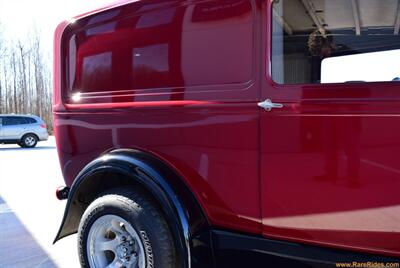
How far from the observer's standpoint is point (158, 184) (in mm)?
2807

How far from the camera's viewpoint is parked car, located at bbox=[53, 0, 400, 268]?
7.40 ft

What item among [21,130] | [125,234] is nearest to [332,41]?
[125,234]

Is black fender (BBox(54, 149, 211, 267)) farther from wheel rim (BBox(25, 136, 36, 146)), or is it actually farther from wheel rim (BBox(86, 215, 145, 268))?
wheel rim (BBox(25, 136, 36, 146))

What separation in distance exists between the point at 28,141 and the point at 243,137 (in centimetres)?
1840

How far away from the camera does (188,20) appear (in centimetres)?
281

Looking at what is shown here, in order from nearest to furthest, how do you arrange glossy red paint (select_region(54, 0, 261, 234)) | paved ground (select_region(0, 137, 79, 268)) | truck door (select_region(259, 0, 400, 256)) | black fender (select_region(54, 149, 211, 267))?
truck door (select_region(259, 0, 400, 256))
glossy red paint (select_region(54, 0, 261, 234))
black fender (select_region(54, 149, 211, 267))
paved ground (select_region(0, 137, 79, 268))

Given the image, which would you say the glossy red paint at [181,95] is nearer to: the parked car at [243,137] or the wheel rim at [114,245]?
the parked car at [243,137]

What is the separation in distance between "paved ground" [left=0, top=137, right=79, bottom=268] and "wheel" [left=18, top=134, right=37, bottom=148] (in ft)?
32.1

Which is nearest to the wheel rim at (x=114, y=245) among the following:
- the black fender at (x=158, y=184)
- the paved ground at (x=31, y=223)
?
the black fender at (x=158, y=184)

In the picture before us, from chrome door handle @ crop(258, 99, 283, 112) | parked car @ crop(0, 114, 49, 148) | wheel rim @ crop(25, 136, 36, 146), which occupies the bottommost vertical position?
wheel rim @ crop(25, 136, 36, 146)

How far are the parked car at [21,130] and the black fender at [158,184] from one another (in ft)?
56.2

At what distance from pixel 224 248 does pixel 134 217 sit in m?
0.64

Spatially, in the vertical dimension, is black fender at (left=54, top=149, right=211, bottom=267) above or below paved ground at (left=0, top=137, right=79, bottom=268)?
above

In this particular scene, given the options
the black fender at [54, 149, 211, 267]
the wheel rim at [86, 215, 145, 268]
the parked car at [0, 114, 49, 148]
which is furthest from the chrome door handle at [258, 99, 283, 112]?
the parked car at [0, 114, 49, 148]
